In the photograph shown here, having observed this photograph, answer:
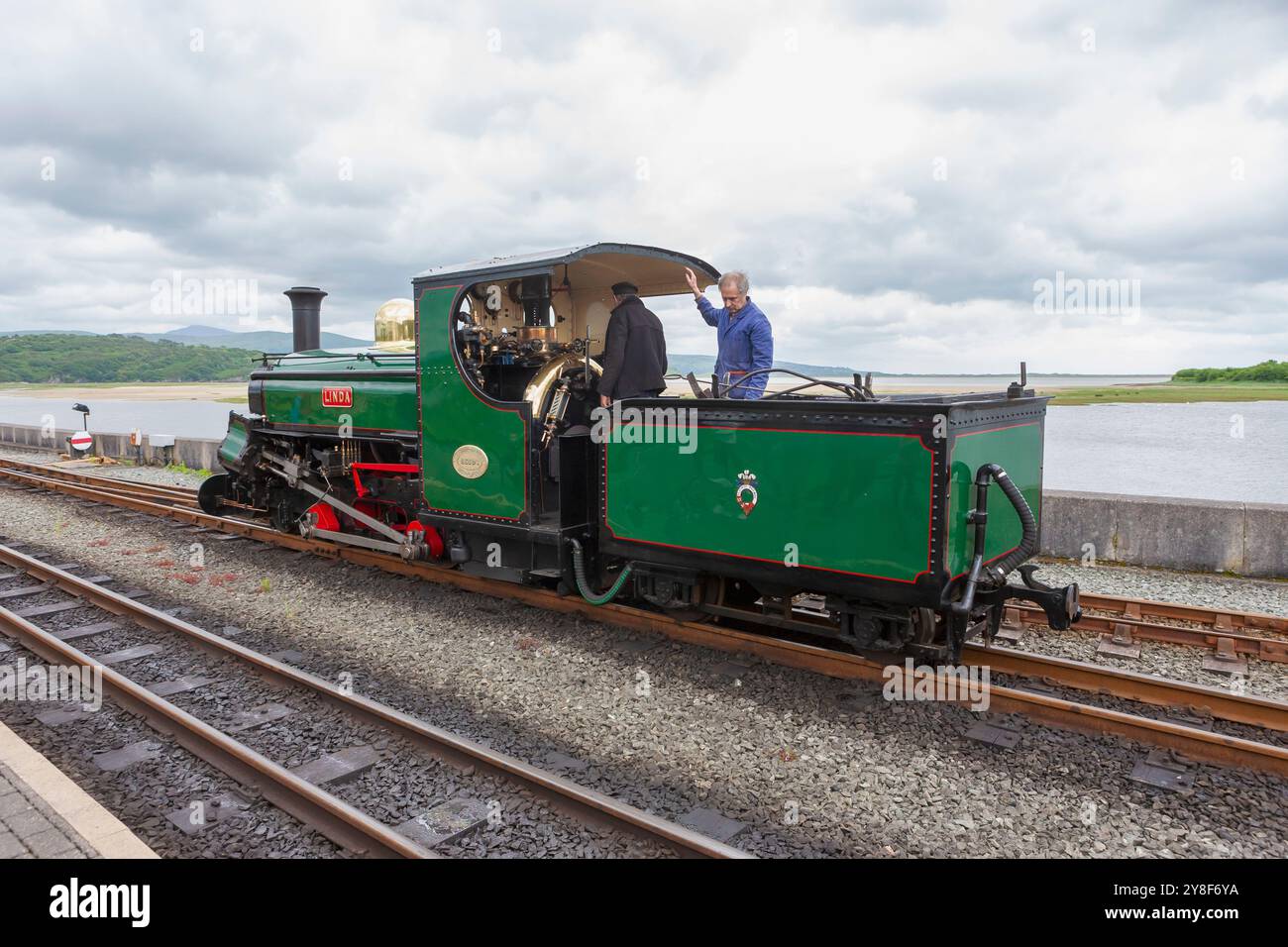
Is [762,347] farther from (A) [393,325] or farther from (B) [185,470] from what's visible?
(B) [185,470]

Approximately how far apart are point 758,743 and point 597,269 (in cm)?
393

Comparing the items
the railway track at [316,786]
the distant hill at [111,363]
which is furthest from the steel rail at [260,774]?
the distant hill at [111,363]

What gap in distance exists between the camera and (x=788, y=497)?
4699mm

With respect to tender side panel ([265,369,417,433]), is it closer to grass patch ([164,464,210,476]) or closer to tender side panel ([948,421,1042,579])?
tender side panel ([948,421,1042,579])

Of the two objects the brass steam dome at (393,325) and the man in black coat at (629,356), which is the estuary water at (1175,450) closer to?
the man in black coat at (629,356)

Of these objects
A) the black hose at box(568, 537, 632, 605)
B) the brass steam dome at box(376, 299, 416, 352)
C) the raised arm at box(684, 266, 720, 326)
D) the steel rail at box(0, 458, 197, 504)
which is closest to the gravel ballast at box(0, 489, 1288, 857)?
the black hose at box(568, 537, 632, 605)

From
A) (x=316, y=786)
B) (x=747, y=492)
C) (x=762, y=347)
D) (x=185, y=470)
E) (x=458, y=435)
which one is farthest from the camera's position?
(x=185, y=470)

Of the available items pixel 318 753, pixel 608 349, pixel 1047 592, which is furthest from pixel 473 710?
pixel 1047 592

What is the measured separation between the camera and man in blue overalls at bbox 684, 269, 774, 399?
18.6ft

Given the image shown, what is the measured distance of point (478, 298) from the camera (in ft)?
22.0

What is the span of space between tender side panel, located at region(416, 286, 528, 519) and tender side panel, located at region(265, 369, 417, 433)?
0.58 meters

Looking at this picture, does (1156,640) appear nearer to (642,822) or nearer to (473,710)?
(642,822)

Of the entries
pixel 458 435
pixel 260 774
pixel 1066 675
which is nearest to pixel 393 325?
pixel 458 435

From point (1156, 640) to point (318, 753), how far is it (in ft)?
17.5
